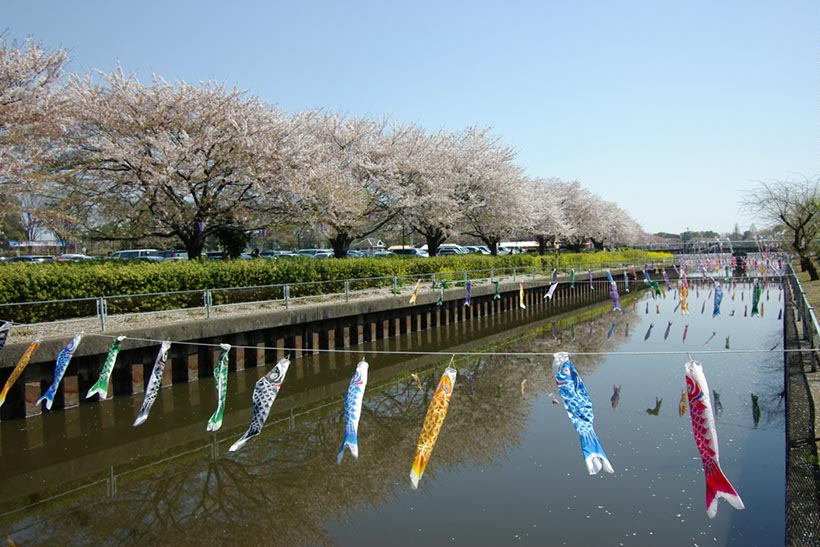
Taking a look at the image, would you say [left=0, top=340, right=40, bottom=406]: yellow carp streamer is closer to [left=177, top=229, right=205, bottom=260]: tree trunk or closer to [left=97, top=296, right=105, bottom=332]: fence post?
[left=97, top=296, right=105, bottom=332]: fence post

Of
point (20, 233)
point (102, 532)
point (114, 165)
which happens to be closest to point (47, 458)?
point (102, 532)

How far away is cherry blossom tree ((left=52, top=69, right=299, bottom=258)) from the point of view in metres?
18.7

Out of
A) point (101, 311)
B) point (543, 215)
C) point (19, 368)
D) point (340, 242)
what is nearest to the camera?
point (19, 368)

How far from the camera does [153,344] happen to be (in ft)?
40.1

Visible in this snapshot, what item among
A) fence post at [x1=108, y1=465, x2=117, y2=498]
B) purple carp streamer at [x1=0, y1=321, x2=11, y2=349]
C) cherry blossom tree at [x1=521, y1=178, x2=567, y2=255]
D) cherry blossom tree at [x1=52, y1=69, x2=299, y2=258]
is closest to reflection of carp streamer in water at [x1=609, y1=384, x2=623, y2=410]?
fence post at [x1=108, y1=465, x2=117, y2=498]

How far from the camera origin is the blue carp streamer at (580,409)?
5.62 metres

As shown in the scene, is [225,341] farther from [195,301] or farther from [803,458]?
[803,458]

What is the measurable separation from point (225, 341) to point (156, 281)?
2.46m

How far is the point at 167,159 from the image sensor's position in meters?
18.8

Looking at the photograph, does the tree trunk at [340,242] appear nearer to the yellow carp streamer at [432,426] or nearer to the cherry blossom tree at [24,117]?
the cherry blossom tree at [24,117]

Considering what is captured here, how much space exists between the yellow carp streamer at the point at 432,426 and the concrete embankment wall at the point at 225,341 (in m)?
5.88

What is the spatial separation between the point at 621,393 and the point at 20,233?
182 ft

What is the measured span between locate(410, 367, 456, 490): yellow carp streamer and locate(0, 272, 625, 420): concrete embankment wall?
5.88 m

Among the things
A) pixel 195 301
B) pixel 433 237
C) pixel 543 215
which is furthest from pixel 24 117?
pixel 543 215
